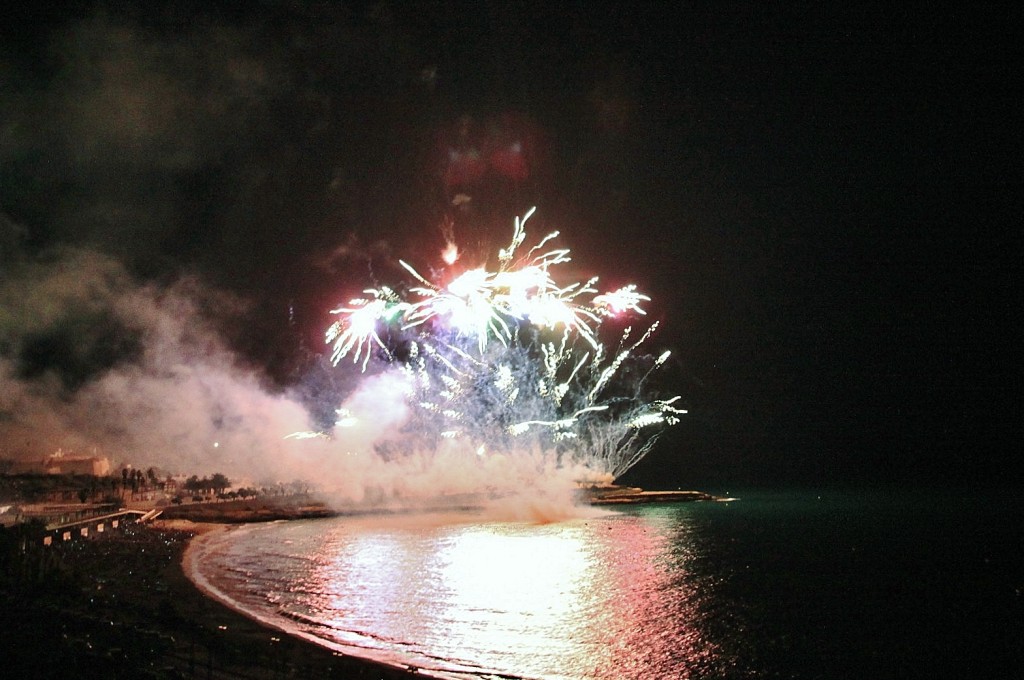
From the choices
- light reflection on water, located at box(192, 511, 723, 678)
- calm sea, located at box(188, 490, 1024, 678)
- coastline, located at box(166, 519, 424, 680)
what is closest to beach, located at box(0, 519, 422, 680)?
coastline, located at box(166, 519, 424, 680)

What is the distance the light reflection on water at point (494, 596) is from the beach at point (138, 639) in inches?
46.5

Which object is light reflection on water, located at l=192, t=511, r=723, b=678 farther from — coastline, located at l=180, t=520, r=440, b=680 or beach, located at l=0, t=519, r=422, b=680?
beach, located at l=0, t=519, r=422, b=680

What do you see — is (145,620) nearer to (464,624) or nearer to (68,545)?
(464,624)

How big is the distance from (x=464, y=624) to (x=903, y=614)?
7.54 metres

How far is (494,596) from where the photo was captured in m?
13.2

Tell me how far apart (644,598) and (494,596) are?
2.78 m

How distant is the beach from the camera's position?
5668 mm

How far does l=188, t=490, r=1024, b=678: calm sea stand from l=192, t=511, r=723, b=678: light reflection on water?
48 mm

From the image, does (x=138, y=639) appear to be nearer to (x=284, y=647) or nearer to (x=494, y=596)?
(x=284, y=647)

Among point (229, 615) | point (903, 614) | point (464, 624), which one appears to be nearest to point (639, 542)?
point (903, 614)

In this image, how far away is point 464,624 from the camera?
35.9ft

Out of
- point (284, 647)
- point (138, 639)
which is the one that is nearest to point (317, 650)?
point (284, 647)

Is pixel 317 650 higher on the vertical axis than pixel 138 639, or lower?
lower

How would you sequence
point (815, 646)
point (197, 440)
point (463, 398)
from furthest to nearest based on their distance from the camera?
point (197, 440) < point (463, 398) < point (815, 646)
